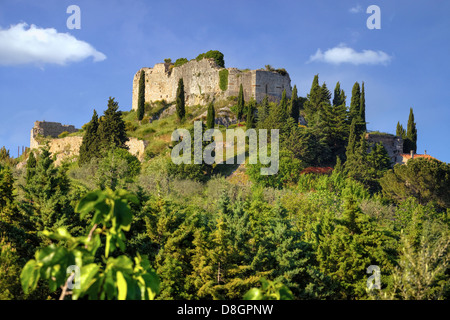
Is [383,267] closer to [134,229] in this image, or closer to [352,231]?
[352,231]

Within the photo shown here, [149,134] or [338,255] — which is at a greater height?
[149,134]

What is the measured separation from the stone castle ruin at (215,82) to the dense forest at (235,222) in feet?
9.15

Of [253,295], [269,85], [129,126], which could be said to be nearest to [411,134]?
[269,85]

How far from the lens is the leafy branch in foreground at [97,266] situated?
3121 mm

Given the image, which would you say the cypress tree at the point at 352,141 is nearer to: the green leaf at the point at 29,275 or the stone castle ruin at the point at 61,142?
the stone castle ruin at the point at 61,142

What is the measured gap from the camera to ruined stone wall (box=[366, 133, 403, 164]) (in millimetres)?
48969

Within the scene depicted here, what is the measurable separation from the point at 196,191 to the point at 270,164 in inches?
313

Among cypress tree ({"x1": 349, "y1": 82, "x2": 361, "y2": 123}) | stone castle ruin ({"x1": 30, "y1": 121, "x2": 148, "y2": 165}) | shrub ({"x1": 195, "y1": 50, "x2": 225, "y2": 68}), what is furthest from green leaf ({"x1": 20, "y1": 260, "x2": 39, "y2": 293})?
shrub ({"x1": 195, "y1": 50, "x2": 225, "y2": 68})

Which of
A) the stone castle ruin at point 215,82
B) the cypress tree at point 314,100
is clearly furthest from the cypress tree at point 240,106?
the cypress tree at point 314,100

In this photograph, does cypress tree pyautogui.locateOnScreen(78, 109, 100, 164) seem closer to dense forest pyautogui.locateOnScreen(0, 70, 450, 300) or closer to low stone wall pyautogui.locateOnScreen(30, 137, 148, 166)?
dense forest pyautogui.locateOnScreen(0, 70, 450, 300)

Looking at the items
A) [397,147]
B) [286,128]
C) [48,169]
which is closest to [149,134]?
[286,128]

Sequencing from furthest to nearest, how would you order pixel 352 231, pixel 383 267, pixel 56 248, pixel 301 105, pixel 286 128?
1. pixel 301 105
2. pixel 286 128
3. pixel 352 231
4. pixel 383 267
5. pixel 56 248
